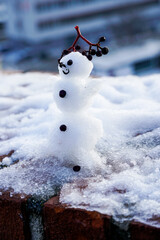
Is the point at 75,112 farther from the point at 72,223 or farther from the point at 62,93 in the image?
the point at 72,223

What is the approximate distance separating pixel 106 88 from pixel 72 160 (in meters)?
0.71

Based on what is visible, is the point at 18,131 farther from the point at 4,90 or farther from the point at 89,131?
the point at 4,90

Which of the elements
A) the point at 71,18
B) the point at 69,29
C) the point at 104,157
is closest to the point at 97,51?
the point at 104,157

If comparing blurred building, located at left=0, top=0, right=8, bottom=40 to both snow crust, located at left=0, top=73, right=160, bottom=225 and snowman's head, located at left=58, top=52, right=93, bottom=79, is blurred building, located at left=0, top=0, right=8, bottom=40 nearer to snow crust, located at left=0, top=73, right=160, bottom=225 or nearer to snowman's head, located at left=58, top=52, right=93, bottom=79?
snow crust, located at left=0, top=73, right=160, bottom=225

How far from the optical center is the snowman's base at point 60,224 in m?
0.59

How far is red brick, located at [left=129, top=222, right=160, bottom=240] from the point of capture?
0.56 metres

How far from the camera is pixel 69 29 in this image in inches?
759

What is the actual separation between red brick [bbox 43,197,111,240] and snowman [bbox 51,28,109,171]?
0.17m

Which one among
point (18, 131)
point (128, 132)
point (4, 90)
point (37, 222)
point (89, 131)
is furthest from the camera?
point (4, 90)

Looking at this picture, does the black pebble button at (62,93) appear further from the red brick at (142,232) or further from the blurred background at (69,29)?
the blurred background at (69,29)

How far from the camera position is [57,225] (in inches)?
25.7

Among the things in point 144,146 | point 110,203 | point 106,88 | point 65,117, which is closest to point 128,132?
point 144,146

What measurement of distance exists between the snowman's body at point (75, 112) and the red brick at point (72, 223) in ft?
0.57

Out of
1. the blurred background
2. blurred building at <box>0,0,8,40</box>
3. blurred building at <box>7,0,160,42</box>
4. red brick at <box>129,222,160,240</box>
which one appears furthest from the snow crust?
blurred building at <box>0,0,8,40</box>
